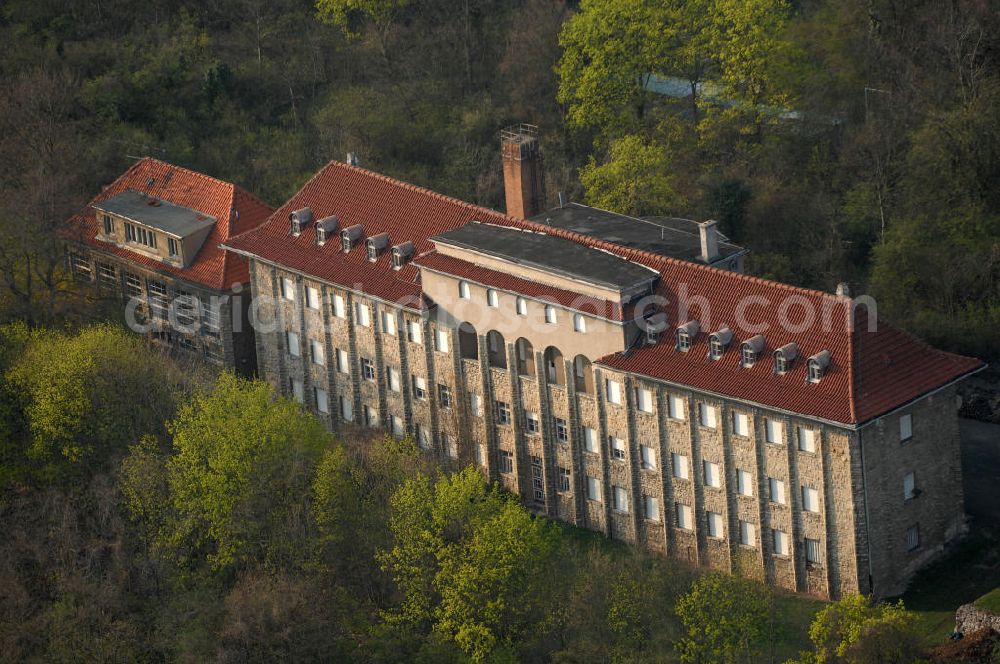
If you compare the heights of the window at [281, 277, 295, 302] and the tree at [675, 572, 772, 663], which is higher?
the window at [281, 277, 295, 302]

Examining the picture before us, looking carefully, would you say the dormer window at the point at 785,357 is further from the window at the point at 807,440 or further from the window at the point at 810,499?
the window at the point at 810,499

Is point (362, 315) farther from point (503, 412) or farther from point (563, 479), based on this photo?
point (563, 479)

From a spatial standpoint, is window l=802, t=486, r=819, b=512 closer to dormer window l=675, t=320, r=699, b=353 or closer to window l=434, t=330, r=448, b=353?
dormer window l=675, t=320, r=699, b=353

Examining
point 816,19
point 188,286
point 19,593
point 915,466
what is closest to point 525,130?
point 816,19

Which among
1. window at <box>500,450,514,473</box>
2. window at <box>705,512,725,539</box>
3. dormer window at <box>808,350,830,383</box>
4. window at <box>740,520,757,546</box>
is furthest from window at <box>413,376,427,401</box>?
dormer window at <box>808,350,830,383</box>

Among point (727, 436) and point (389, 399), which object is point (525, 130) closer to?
point (389, 399)

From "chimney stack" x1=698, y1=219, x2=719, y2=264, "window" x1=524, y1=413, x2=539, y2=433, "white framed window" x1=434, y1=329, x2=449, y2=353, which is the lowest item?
"window" x1=524, y1=413, x2=539, y2=433
